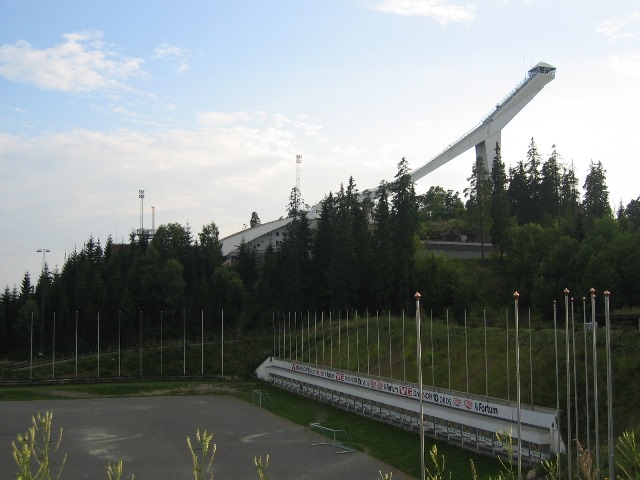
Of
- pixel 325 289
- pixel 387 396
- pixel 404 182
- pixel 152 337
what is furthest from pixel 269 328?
pixel 387 396

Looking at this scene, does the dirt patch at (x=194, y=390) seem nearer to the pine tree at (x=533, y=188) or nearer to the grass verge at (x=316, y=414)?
the grass verge at (x=316, y=414)

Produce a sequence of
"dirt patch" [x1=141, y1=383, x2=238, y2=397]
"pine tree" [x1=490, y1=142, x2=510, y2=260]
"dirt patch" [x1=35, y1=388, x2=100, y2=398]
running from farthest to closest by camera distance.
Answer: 1. "pine tree" [x1=490, y1=142, x2=510, y2=260]
2. "dirt patch" [x1=141, y1=383, x2=238, y2=397]
3. "dirt patch" [x1=35, y1=388, x2=100, y2=398]

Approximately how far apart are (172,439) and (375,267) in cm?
3137

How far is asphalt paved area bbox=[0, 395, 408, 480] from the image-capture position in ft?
90.8

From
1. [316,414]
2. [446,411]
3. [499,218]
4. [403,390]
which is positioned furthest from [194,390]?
[499,218]

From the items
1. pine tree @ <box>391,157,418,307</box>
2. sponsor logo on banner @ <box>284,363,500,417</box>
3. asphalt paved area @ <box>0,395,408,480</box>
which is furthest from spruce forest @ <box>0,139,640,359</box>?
asphalt paved area @ <box>0,395,408,480</box>

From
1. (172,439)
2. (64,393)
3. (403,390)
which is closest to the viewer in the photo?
(172,439)

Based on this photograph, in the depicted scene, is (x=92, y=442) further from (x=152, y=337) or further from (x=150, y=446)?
(x=152, y=337)

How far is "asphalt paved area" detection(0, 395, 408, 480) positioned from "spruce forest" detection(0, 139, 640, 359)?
20.5m

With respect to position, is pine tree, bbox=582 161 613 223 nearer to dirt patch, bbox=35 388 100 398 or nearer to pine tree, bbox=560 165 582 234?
pine tree, bbox=560 165 582 234

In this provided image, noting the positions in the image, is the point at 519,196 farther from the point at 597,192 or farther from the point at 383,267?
the point at 383,267

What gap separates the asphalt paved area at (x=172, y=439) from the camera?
90.8ft

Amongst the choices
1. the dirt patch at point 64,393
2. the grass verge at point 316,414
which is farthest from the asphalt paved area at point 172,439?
the dirt patch at point 64,393

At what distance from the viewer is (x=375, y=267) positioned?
62.2 metres
